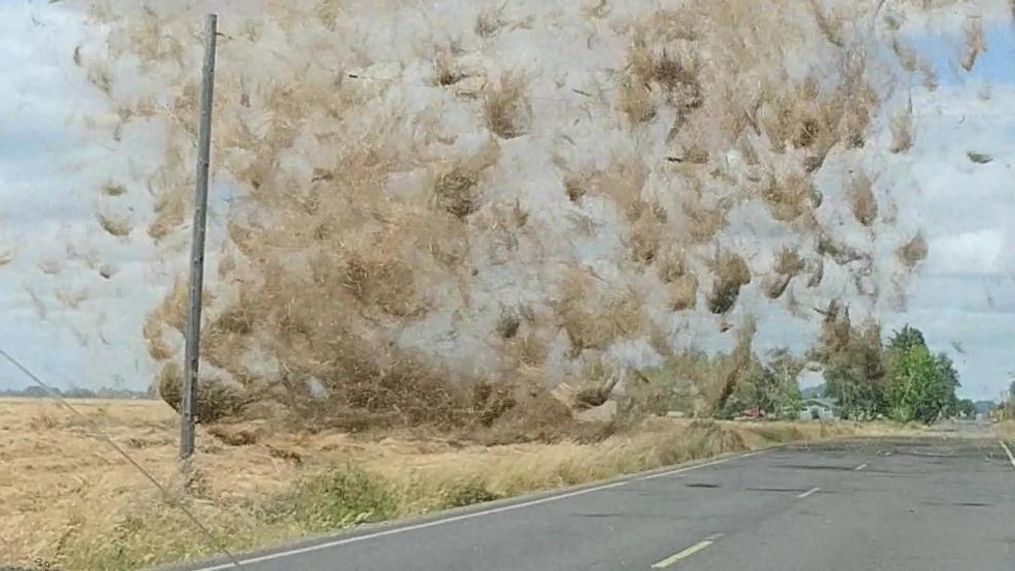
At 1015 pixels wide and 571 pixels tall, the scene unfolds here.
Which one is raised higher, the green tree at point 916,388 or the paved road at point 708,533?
the green tree at point 916,388

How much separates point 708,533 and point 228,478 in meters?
11.4

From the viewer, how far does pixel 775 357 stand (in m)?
41.6

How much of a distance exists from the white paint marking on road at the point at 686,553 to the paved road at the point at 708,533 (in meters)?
0.01

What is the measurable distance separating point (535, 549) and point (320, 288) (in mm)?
15843

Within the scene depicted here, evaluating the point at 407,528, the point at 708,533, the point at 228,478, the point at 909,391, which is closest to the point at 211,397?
the point at 228,478

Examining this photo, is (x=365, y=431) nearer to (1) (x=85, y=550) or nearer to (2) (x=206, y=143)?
(2) (x=206, y=143)

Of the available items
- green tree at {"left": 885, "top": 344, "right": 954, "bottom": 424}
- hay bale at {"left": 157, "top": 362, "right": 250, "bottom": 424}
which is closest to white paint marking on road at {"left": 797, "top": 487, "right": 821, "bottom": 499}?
hay bale at {"left": 157, "top": 362, "right": 250, "bottom": 424}

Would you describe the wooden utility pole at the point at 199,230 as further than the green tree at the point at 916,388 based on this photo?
No

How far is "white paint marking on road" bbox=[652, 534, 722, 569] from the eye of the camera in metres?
14.1

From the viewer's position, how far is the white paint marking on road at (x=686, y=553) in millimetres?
14150

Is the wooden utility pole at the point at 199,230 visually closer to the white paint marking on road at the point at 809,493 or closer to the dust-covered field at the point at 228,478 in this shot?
the dust-covered field at the point at 228,478

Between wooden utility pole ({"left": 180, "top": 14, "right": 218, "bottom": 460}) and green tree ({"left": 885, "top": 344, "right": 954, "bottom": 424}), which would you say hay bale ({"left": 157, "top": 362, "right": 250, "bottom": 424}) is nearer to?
wooden utility pole ({"left": 180, "top": 14, "right": 218, "bottom": 460})

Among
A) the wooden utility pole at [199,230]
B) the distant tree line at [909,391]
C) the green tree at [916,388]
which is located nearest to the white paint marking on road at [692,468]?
the wooden utility pole at [199,230]

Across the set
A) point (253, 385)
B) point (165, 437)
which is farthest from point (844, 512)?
point (165, 437)
